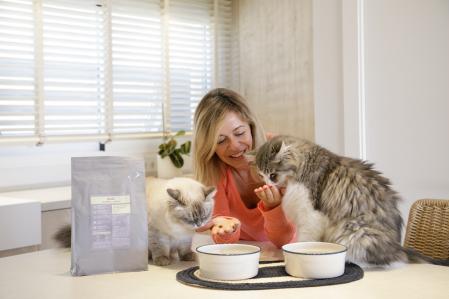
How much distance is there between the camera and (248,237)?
219 centimetres

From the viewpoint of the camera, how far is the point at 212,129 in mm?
2180

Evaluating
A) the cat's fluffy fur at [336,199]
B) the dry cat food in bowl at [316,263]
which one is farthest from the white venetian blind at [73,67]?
the dry cat food in bowl at [316,263]

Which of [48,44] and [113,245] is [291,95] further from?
[113,245]

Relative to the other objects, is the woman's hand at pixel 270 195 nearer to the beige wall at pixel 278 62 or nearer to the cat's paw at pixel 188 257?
the cat's paw at pixel 188 257

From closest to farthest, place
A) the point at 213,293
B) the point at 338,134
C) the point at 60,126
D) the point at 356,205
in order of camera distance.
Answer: the point at 213,293
the point at 356,205
the point at 338,134
the point at 60,126

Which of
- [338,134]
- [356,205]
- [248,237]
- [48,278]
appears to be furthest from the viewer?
[338,134]

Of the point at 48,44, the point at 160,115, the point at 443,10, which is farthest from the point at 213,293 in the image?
→ the point at 160,115

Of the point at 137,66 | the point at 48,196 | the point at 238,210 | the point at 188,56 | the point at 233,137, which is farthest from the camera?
the point at 188,56

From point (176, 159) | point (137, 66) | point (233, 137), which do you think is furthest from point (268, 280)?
point (137, 66)

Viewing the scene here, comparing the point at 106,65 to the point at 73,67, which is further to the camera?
the point at 106,65

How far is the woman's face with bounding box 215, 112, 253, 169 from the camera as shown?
2.16 metres

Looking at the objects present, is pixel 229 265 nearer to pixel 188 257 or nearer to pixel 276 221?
pixel 188 257

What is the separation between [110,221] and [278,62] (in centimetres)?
293

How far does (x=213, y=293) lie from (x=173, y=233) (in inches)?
14.5
